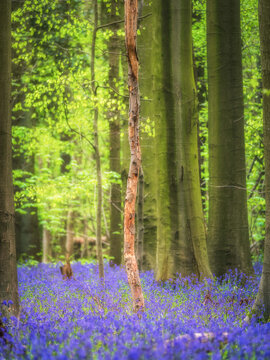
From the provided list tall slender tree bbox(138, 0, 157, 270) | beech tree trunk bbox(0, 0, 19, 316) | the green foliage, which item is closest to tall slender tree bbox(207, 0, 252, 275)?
tall slender tree bbox(138, 0, 157, 270)

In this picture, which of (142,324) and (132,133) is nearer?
(142,324)

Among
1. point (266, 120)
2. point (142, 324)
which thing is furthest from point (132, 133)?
point (142, 324)

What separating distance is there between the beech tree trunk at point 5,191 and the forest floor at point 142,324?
47cm

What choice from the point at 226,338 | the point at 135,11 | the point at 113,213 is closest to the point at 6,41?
the point at 135,11

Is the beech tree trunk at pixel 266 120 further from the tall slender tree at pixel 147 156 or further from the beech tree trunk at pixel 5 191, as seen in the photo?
the tall slender tree at pixel 147 156

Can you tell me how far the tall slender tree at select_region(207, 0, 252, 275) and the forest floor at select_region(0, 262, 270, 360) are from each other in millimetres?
761

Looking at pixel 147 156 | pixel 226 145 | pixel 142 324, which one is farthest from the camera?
pixel 147 156

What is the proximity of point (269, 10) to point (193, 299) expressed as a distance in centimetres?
469

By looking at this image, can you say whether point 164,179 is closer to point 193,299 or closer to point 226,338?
point 193,299

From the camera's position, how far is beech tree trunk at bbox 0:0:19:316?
18.0ft

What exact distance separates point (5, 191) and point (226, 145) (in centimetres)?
566

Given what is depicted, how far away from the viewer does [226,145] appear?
941 cm

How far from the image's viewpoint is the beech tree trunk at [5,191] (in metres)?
5.49

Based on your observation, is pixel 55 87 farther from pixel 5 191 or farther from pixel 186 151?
pixel 5 191
